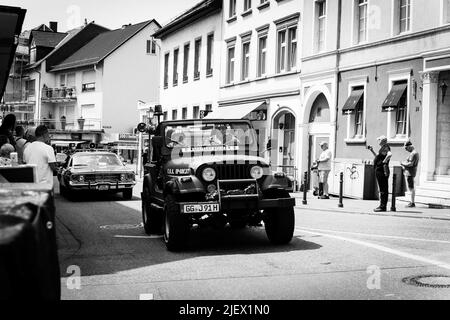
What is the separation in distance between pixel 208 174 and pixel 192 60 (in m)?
29.4

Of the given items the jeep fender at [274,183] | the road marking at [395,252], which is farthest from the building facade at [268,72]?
the jeep fender at [274,183]

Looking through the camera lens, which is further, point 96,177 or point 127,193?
point 127,193

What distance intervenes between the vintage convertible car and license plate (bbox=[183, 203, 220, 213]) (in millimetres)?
10805

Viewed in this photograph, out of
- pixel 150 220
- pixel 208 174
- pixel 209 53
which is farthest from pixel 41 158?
pixel 209 53

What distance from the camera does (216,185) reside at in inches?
388

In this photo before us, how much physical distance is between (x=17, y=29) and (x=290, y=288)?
6894 mm

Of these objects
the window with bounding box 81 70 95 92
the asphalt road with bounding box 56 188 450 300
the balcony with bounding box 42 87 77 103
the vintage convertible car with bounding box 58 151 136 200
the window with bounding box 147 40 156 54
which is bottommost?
the asphalt road with bounding box 56 188 450 300

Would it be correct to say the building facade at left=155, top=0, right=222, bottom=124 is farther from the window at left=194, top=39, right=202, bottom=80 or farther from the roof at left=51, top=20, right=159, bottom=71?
the roof at left=51, top=20, right=159, bottom=71

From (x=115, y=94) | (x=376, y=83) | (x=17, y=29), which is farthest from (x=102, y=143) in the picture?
(x=17, y=29)

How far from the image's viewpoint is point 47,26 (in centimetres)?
8075

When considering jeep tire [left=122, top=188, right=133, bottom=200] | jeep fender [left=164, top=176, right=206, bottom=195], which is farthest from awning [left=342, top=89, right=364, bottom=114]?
jeep fender [left=164, top=176, right=206, bottom=195]

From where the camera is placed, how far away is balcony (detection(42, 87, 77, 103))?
66.0m

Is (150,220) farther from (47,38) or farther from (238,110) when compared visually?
(47,38)
